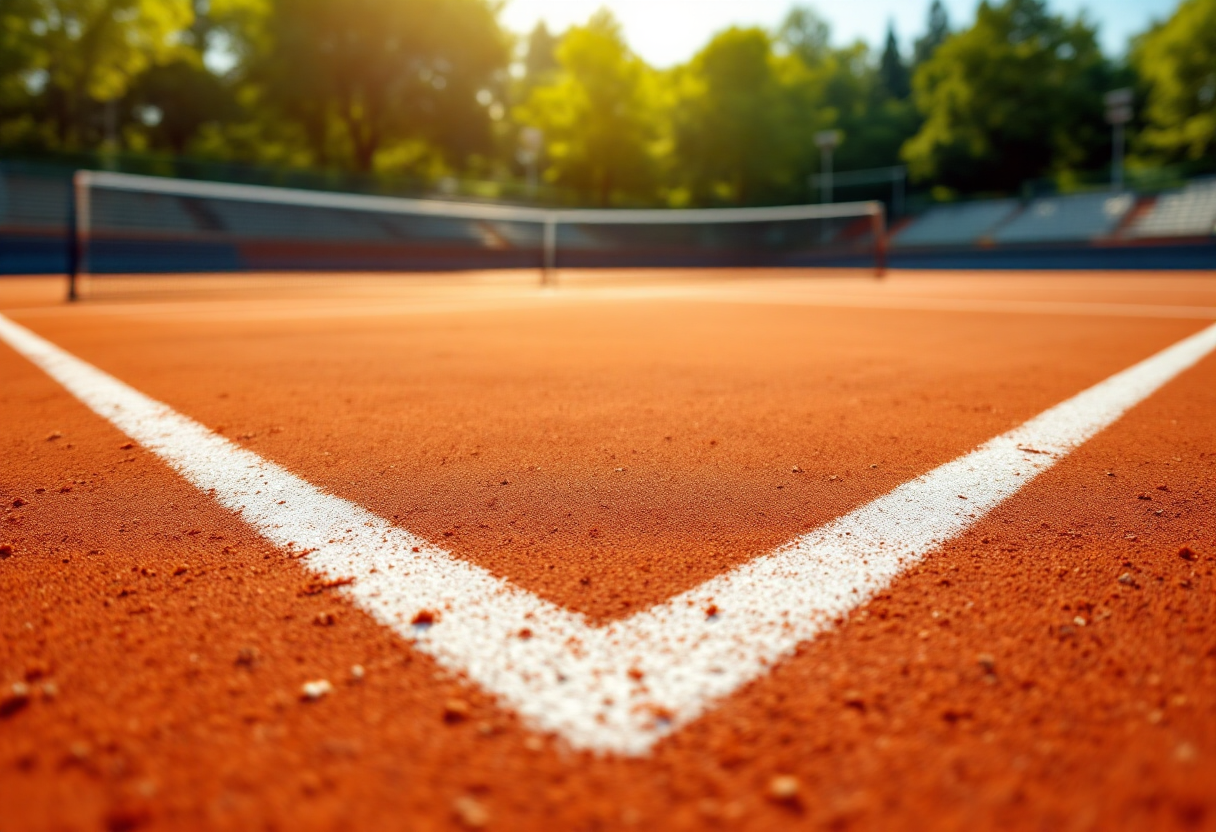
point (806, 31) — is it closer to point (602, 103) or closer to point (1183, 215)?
point (602, 103)

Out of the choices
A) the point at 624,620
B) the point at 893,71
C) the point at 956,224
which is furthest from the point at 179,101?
the point at 893,71

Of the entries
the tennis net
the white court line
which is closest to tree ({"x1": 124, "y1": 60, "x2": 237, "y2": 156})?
the tennis net

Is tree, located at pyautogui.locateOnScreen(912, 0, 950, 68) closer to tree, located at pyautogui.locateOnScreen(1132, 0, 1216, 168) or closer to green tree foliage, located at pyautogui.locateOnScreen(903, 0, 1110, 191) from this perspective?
green tree foliage, located at pyautogui.locateOnScreen(903, 0, 1110, 191)

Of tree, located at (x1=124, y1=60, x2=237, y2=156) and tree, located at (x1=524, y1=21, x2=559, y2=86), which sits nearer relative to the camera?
tree, located at (x1=124, y1=60, x2=237, y2=156)

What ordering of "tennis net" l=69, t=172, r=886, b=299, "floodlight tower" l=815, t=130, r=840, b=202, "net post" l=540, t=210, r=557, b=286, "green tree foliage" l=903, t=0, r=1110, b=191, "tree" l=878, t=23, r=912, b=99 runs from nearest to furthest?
"net post" l=540, t=210, r=557, b=286, "tennis net" l=69, t=172, r=886, b=299, "green tree foliage" l=903, t=0, r=1110, b=191, "floodlight tower" l=815, t=130, r=840, b=202, "tree" l=878, t=23, r=912, b=99

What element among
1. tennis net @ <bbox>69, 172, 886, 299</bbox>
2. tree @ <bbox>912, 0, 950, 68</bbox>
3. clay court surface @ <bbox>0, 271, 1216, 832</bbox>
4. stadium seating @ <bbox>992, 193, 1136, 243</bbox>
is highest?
tree @ <bbox>912, 0, 950, 68</bbox>

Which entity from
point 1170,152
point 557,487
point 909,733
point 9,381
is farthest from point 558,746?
point 1170,152
